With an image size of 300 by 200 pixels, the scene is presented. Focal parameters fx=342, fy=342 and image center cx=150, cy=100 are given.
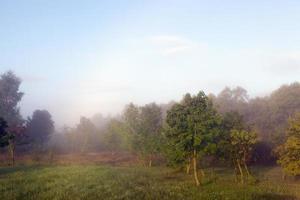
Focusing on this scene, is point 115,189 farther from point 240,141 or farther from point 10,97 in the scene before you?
point 10,97

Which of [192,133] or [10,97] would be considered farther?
[10,97]

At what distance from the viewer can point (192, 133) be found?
48031 millimetres

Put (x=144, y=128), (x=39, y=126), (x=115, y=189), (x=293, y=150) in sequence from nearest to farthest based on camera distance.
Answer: (x=115, y=189), (x=293, y=150), (x=144, y=128), (x=39, y=126)

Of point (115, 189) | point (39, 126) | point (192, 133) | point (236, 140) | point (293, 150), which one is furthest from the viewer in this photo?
point (39, 126)

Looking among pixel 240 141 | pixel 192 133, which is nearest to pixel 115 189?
pixel 192 133

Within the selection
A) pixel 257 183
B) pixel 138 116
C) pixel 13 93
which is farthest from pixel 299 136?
pixel 13 93

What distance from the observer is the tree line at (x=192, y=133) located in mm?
48875

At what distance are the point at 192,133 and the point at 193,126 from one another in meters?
1.01

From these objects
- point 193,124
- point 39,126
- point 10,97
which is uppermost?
point 10,97

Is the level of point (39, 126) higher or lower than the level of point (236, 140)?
higher

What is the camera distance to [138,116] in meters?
84.9

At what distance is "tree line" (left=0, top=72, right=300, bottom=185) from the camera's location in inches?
1924

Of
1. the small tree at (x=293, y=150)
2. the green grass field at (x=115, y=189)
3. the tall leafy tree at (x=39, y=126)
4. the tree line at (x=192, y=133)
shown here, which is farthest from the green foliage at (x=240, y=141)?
the tall leafy tree at (x=39, y=126)

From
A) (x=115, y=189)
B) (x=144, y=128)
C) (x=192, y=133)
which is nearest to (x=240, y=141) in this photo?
(x=192, y=133)
